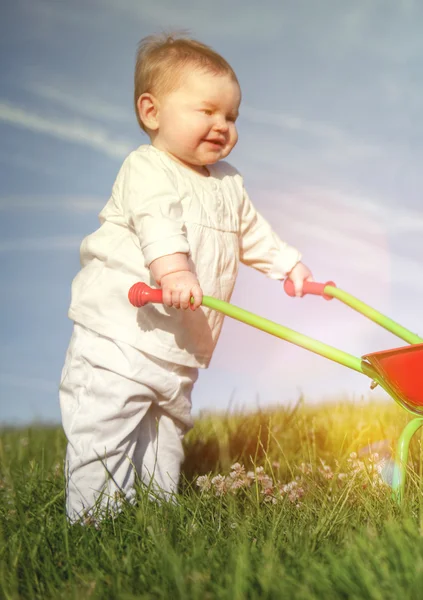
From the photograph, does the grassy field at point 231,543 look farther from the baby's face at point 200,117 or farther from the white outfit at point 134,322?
the baby's face at point 200,117

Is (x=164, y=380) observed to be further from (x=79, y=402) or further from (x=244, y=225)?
(x=244, y=225)

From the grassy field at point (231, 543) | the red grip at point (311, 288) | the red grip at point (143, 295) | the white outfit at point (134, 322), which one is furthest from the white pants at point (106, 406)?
the red grip at point (311, 288)

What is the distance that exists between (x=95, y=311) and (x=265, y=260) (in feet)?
2.55

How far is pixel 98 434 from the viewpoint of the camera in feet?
7.93

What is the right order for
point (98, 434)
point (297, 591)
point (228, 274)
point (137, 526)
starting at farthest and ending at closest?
point (228, 274), point (98, 434), point (137, 526), point (297, 591)

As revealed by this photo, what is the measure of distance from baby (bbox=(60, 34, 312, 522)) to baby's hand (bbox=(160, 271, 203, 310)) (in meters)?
0.15

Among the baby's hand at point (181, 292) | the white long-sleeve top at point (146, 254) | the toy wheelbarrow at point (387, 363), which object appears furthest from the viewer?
the white long-sleeve top at point (146, 254)

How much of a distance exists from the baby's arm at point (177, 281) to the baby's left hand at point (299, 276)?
718 mm

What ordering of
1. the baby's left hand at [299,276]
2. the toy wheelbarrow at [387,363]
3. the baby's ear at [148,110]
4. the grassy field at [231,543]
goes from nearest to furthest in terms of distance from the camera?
the grassy field at [231,543] < the toy wheelbarrow at [387,363] < the baby's ear at [148,110] < the baby's left hand at [299,276]

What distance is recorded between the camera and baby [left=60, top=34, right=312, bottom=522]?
240 centimetres

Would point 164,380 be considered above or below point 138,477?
above

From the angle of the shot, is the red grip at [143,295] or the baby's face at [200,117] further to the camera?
the baby's face at [200,117]

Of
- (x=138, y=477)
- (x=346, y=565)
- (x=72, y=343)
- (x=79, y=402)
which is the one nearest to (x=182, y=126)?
(x=72, y=343)

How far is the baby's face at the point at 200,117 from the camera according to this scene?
246 cm
